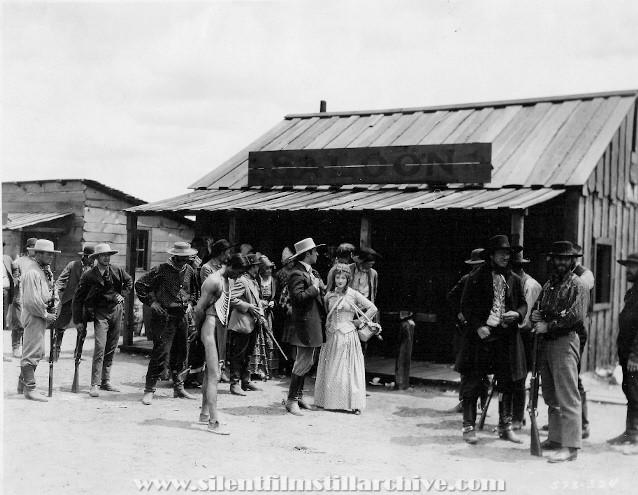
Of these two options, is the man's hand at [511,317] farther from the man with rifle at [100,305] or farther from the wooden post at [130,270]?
the wooden post at [130,270]

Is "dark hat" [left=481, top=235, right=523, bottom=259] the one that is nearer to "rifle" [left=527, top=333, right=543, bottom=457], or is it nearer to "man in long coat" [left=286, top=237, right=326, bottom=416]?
"rifle" [left=527, top=333, right=543, bottom=457]

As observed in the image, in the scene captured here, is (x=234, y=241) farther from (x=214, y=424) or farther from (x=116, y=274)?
(x=214, y=424)

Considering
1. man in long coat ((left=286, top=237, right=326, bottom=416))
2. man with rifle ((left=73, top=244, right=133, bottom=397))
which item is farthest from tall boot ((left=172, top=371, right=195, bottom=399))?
man in long coat ((left=286, top=237, right=326, bottom=416))

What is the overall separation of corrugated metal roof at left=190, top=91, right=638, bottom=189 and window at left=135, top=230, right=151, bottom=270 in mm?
4200

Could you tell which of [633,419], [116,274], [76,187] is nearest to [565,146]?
[633,419]

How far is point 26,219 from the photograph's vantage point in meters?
16.5

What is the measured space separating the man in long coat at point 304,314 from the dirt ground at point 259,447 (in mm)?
584

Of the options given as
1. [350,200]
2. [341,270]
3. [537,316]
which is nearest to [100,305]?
[341,270]

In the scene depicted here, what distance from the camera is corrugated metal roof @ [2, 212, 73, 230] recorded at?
51.5 feet

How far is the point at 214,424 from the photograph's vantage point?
691 centimetres

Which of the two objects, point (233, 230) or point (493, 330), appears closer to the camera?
point (493, 330)

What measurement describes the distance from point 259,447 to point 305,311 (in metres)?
1.85

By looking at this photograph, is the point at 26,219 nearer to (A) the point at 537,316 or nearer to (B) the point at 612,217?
(B) the point at 612,217

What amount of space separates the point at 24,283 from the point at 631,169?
10405mm
